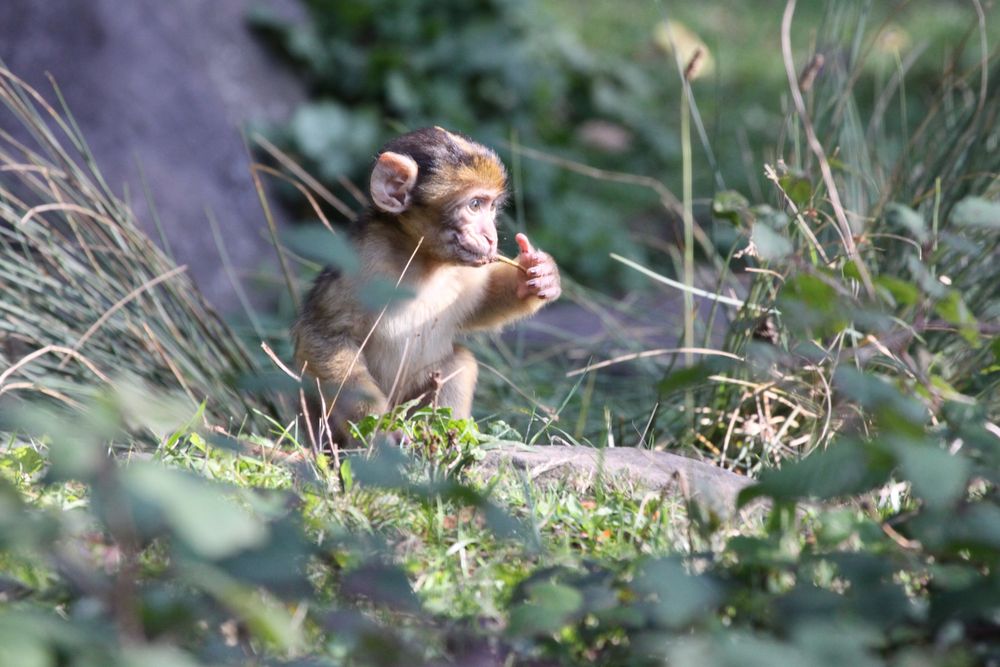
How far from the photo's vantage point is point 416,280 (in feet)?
15.9

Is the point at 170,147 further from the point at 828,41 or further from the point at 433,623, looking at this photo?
the point at 433,623

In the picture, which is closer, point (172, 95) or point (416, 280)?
point (416, 280)

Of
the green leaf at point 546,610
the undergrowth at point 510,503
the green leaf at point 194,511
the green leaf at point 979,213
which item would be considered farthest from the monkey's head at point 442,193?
the green leaf at point 194,511

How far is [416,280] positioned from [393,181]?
1.38 feet

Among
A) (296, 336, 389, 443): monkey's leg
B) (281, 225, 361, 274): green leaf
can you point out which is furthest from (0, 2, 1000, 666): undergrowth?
(281, 225, 361, 274): green leaf

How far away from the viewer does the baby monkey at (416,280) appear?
465 centimetres

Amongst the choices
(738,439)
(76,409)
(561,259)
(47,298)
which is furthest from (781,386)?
(561,259)

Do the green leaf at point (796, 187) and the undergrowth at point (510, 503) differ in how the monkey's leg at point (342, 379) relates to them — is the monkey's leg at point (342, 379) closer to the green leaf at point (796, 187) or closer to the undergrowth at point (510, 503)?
the undergrowth at point (510, 503)

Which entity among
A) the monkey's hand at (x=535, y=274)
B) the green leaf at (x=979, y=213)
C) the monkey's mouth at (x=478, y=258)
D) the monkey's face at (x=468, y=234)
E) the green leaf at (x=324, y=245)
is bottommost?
the monkey's hand at (x=535, y=274)

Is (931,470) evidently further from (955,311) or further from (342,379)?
(342,379)

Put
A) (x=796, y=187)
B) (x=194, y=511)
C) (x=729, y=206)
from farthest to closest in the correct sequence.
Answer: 1. (x=729, y=206)
2. (x=796, y=187)
3. (x=194, y=511)

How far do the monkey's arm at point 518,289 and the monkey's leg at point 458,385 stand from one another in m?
0.19

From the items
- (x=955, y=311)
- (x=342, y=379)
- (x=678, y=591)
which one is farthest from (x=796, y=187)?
(x=678, y=591)

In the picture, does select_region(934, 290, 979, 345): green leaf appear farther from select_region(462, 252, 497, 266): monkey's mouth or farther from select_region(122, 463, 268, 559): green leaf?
select_region(462, 252, 497, 266): monkey's mouth
